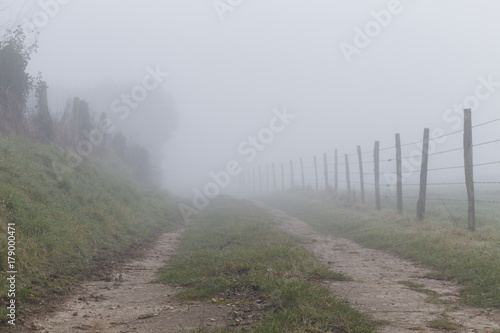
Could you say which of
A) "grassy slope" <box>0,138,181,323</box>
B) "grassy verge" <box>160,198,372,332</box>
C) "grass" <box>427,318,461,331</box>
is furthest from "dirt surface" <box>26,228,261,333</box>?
"grass" <box>427,318,461,331</box>

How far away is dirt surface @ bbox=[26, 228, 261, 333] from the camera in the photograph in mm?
4176

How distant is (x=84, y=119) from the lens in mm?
21188

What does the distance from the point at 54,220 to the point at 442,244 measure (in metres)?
7.99

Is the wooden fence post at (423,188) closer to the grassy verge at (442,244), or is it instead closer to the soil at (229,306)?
the grassy verge at (442,244)

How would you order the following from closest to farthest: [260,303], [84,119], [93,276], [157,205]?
[260,303]
[93,276]
[157,205]
[84,119]

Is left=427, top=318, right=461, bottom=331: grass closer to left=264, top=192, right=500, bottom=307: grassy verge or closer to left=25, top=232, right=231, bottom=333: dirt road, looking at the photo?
left=264, top=192, right=500, bottom=307: grassy verge

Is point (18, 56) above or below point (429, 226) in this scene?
above

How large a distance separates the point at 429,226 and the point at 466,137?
2.63m

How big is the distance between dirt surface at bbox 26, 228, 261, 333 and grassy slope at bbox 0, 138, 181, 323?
480 millimetres

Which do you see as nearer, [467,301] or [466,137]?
[467,301]

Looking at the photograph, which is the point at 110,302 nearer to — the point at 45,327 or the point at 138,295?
the point at 138,295

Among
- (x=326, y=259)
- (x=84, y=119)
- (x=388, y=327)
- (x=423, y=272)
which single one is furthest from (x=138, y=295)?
(x=84, y=119)

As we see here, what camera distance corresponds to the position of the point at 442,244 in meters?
8.45

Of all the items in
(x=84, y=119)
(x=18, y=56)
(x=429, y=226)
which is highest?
(x=18, y=56)
